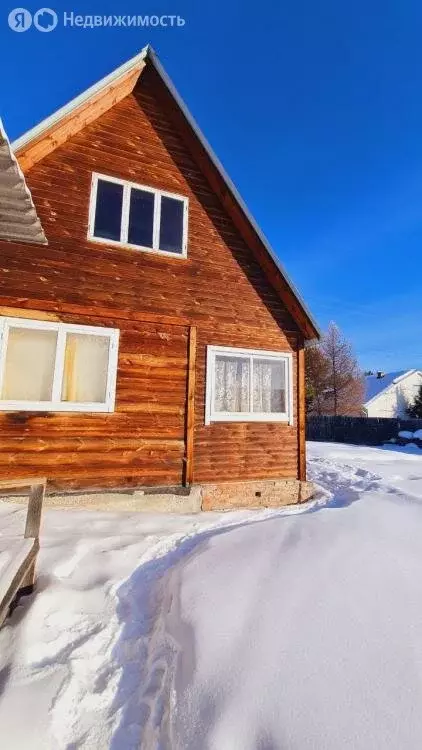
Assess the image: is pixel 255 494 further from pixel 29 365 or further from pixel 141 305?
pixel 29 365

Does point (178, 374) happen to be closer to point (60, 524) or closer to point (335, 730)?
point (60, 524)

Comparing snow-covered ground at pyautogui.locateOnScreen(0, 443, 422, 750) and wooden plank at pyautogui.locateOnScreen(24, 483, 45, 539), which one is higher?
wooden plank at pyautogui.locateOnScreen(24, 483, 45, 539)

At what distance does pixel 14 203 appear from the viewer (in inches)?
155

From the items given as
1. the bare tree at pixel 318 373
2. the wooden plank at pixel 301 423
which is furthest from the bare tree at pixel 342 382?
the wooden plank at pixel 301 423

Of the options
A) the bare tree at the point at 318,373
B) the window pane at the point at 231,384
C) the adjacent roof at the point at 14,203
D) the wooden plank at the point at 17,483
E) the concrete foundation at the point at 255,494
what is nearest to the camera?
the adjacent roof at the point at 14,203

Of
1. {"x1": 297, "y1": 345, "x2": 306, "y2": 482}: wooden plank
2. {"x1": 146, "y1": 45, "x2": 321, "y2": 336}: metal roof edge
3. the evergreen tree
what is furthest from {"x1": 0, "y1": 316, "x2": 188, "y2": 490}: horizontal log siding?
the evergreen tree

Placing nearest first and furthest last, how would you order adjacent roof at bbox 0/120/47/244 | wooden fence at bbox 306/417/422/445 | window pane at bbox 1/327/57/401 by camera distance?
adjacent roof at bbox 0/120/47/244 → window pane at bbox 1/327/57/401 → wooden fence at bbox 306/417/422/445

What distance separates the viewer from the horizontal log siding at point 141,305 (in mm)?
6688

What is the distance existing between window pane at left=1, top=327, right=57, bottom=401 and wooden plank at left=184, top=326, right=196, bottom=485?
2.53 meters

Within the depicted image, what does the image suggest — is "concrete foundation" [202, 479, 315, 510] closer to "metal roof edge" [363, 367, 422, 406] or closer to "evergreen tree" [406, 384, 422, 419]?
"evergreen tree" [406, 384, 422, 419]

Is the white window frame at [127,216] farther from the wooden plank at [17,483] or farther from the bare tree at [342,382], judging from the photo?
the bare tree at [342,382]

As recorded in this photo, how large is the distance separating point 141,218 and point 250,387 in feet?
13.7

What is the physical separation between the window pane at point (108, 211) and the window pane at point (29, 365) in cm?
223

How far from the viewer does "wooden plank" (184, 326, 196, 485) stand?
24.4ft
